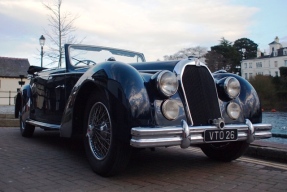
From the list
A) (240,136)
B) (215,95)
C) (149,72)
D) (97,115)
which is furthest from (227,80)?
(97,115)

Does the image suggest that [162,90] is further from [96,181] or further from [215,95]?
[96,181]

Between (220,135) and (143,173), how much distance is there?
3.43 feet

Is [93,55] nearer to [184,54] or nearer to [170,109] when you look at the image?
[170,109]

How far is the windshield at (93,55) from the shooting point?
5.38 m

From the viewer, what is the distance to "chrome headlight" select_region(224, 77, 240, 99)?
3.85 meters

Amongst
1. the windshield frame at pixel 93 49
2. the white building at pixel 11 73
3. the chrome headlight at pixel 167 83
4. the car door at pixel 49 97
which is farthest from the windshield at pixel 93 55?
the white building at pixel 11 73

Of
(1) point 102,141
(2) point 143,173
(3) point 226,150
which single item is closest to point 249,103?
(3) point 226,150

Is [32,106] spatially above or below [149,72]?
below

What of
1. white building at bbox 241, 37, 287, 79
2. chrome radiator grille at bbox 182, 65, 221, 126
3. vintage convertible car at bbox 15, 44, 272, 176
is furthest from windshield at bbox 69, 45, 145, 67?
white building at bbox 241, 37, 287, 79

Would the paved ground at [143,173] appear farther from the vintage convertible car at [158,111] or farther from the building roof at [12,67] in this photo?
the building roof at [12,67]

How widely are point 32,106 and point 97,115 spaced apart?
291 cm

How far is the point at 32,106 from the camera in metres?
6.18

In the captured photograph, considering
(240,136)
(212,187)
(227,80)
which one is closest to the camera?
(212,187)

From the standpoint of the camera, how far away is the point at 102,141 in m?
3.65
